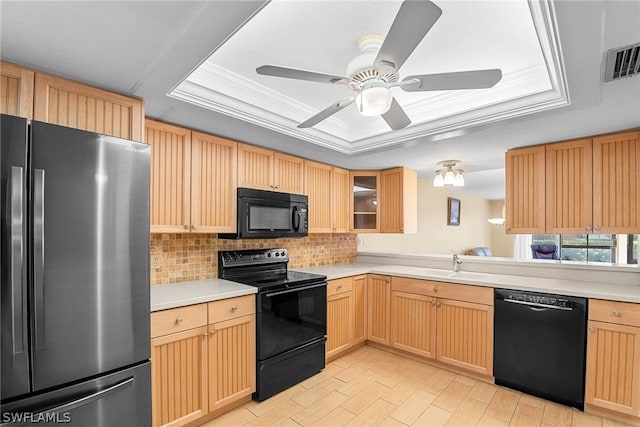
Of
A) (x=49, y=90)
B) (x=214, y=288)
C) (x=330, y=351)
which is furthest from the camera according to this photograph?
(x=330, y=351)

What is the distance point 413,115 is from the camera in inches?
101

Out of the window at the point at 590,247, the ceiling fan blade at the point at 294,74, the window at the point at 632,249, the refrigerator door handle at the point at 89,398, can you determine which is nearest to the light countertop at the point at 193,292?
the refrigerator door handle at the point at 89,398

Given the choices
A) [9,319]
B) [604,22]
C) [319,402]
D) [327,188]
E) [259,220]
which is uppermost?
[604,22]

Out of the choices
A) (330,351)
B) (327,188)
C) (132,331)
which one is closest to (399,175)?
(327,188)

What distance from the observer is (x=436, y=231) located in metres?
6.18

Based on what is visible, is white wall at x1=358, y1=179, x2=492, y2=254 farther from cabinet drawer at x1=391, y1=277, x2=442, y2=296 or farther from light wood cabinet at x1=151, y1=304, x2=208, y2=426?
light wood cabinet at x1=151, y1=304, x2=208, y2=426

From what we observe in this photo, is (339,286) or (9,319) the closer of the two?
(9,319)

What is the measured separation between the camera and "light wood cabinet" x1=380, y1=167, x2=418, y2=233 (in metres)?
3.84

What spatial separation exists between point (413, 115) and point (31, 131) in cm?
241

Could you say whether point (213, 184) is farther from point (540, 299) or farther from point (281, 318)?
point (540, 299)

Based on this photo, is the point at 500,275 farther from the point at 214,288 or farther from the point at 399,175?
the point at 214,288

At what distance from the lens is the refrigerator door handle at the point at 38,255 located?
1.31 meters

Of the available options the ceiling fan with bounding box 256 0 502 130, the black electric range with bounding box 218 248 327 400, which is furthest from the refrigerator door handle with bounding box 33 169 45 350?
the black electric range with bounding box 218 248 327 400

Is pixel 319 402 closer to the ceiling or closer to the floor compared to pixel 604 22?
closer to the floor
